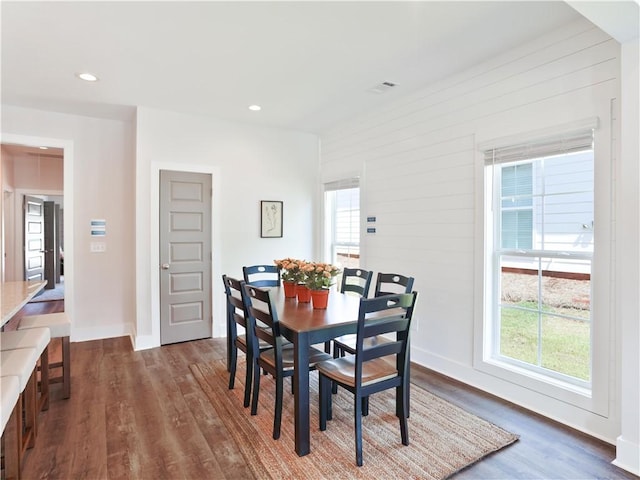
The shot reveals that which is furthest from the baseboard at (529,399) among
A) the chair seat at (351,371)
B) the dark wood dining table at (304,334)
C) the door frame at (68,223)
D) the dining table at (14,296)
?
the door frame at (68,223)

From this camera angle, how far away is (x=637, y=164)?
83.1 inches

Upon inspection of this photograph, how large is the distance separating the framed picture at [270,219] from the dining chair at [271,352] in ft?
7.67

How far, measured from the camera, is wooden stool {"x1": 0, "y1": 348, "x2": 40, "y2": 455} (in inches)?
76.8

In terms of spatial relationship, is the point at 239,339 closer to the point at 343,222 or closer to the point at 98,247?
the point at 343,222

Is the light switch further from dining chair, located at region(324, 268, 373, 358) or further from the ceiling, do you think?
dining chair, located at region(324, 268, 373, 358)

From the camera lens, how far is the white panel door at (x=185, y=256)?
14.4 feet

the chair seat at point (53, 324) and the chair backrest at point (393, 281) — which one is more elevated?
the chair backrest at point (393, 281)

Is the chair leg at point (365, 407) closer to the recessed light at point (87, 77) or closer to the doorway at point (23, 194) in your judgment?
the recessed light at point (87, 77)

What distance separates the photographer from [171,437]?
8.06ft

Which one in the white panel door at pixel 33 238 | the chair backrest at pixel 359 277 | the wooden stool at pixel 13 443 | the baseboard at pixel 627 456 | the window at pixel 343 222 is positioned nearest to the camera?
the wooden stool at pixel 13 443

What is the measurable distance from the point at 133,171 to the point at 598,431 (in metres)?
5.27

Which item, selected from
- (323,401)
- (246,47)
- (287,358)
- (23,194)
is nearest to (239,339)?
(287,358)

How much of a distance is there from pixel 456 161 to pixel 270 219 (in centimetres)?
263

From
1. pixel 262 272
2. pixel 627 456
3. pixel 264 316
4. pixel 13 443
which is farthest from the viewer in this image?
pixel 262 272
